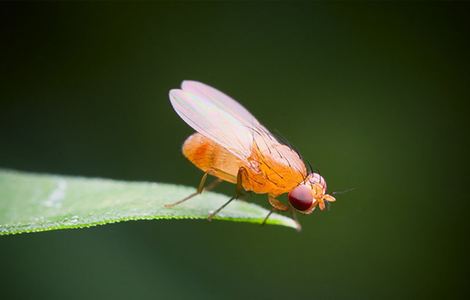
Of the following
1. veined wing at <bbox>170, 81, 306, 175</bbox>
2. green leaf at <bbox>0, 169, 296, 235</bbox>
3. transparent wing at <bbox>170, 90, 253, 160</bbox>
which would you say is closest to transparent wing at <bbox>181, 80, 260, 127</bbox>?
veined wing at <bbox>170, 81, 306, 175</bbox>

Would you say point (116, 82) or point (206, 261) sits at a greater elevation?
point (116, 82)

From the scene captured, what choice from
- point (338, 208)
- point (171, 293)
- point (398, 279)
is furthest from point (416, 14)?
point (171, 293)

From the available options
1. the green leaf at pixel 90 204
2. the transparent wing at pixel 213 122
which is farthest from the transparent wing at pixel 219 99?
the green leaf at pixel 90 204

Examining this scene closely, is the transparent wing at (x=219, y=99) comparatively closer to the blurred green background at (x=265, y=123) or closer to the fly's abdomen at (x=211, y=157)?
the fly's abdomen at (x=211, y=157)

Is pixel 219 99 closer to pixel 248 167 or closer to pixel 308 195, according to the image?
pixel 248 167

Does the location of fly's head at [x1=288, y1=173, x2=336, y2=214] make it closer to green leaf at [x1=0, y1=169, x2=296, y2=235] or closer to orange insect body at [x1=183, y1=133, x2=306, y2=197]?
orange insect body at [x1=183, y1=133, x2=306, y2=197]

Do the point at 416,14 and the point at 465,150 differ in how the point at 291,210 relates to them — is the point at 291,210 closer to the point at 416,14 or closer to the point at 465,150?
the point at 465,150
